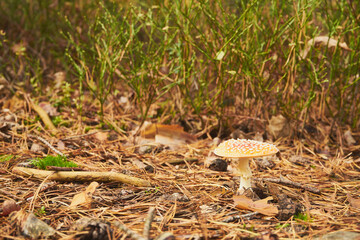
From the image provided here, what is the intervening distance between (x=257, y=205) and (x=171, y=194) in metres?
0.50

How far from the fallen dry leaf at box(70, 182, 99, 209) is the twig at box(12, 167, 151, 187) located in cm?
10

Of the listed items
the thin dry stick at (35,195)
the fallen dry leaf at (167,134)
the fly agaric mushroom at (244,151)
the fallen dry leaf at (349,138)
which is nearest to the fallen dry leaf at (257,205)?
the fly agaric mushroom at (244,151)

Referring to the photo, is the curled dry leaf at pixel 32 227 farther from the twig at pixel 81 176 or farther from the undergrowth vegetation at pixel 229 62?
the undergrowth vegetation at pixel 229 62

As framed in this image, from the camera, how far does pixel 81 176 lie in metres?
1.95

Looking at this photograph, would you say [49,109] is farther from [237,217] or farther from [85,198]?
[237,217]

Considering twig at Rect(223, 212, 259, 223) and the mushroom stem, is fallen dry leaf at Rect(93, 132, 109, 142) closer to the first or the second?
the mushroom stem

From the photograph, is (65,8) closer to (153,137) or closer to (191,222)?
(153,137)

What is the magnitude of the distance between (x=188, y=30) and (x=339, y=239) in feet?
6.97

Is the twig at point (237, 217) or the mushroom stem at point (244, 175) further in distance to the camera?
the mushroom stem at point (244, 175)

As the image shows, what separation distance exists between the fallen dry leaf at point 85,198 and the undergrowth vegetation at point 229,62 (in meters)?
1.20

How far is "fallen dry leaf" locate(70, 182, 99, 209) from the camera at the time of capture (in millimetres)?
1712

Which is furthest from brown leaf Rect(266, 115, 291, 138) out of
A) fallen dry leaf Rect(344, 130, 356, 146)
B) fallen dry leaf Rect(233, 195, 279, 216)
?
fallen dry leaf Rect(233, 195, 279, 216)

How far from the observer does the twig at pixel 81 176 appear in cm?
195

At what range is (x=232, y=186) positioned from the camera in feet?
6.87
